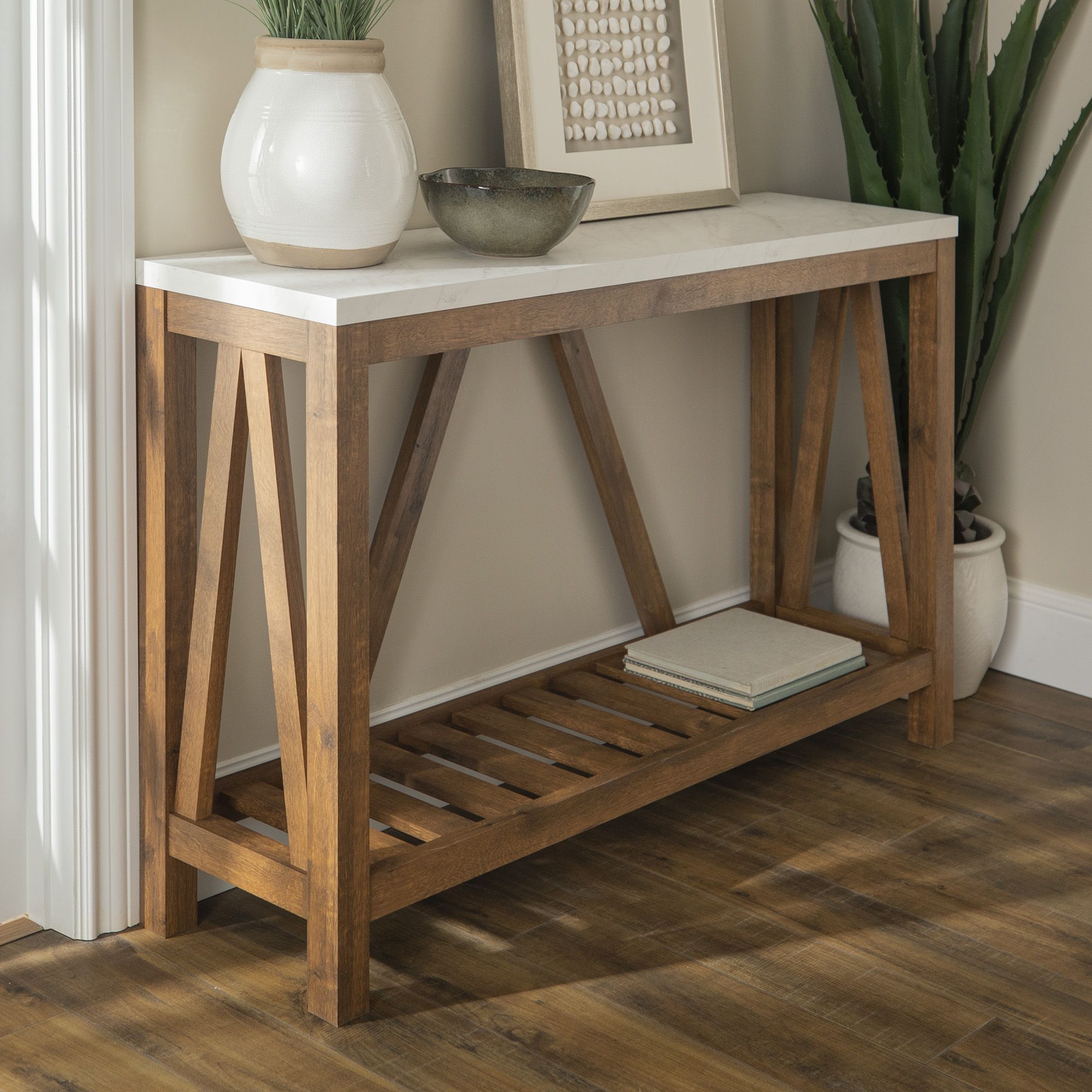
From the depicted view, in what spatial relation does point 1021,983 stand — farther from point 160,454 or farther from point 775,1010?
point 160,454

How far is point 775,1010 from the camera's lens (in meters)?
1.94

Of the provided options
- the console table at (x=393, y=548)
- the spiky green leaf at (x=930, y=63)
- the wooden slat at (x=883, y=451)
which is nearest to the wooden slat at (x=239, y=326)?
the console table at (x=393, y=548)

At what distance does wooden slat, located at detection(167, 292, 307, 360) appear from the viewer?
1765 millimetres

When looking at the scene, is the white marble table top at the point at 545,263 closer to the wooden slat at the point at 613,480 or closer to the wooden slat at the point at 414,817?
the wooden slat at the point at 613,480

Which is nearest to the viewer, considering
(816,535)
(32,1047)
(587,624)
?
(32,1047)

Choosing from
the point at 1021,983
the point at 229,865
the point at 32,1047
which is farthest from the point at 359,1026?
the point at 1021,983

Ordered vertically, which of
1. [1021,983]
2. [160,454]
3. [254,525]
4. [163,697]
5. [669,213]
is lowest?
[1021,983]

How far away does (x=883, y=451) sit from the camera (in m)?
2.72

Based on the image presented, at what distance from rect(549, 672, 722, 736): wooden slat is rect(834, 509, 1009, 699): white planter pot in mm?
624

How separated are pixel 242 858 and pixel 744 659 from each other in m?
0.98

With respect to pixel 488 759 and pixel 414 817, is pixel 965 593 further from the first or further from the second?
pixel 414 817

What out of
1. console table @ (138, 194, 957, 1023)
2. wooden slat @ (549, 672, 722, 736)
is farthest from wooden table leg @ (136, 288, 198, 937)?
wooden slat @ (549, 672, 722, 736)

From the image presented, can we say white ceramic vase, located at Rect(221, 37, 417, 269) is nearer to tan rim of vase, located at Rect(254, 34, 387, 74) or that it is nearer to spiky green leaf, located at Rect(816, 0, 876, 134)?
tan rim of vase, located at Rect(254, 34, 387, 74)

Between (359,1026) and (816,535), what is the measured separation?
1.52 meters
